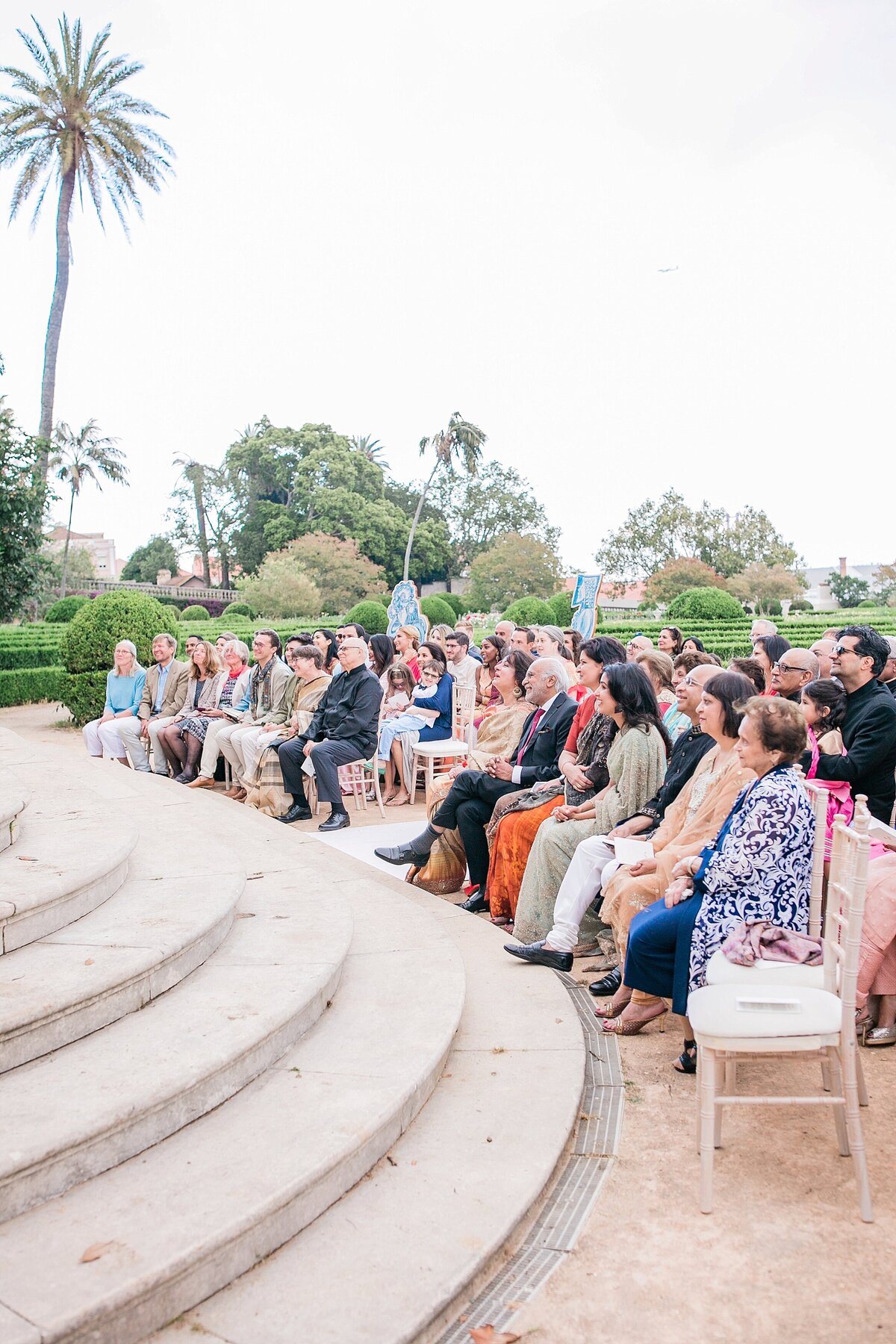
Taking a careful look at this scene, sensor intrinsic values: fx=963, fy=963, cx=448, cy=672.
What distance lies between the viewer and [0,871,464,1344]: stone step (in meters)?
2.12

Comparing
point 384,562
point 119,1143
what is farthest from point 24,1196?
point 384,562

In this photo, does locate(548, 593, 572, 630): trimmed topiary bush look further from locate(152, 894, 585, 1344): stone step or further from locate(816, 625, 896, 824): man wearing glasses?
locate(152, 894, 585, 1344): stone step

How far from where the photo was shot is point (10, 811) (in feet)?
14.3

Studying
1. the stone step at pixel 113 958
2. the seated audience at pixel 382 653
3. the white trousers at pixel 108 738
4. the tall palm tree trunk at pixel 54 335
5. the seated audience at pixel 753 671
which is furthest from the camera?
the tall palm tree trunk at pixel 54 335

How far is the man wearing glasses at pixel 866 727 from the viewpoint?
461 cm

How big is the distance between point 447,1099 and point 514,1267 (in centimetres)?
79

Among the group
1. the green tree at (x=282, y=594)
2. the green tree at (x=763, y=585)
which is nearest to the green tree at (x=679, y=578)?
the green tree at (x=763, y=585)

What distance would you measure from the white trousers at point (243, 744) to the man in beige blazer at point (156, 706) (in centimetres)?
101

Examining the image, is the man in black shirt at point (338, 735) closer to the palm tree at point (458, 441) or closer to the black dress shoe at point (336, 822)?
the black dress shoe at point (336, 822)

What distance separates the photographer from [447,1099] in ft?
11.0

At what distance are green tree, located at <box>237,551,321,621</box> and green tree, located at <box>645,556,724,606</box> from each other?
17431mm

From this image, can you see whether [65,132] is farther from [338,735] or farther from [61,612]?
[338,735]

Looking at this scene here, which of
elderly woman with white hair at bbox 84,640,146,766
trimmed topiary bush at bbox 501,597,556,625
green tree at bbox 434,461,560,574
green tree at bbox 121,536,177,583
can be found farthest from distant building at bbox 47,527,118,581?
elderly woman with white hair at bbox 84,640,146,766

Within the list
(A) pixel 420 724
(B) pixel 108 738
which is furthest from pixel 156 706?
(A) pixel 420 724
